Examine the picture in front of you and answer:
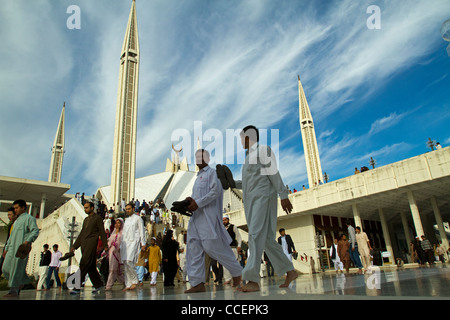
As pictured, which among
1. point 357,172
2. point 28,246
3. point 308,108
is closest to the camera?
point 28,246

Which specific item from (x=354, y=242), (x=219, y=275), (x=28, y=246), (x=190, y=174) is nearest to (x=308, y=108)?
(x=190, y=174)

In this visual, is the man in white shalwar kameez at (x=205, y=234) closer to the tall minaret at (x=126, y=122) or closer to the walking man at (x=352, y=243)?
the walking man at (x=352, y=243)

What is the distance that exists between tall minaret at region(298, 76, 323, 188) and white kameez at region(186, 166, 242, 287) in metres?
35.9

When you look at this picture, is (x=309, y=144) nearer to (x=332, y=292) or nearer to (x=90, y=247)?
(x=90, y=247)

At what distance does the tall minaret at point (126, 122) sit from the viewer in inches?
1134

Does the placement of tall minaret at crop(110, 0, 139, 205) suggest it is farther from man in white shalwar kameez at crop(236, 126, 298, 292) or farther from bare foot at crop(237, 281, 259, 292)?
bare foot at crop(237, 281, 259, 292)

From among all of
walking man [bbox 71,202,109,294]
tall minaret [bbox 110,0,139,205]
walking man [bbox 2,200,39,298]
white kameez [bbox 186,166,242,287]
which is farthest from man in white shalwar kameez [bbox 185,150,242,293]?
tall minaret [bbox 110,0,139,205]

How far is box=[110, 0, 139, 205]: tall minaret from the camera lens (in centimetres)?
2881

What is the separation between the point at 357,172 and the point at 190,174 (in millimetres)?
42344

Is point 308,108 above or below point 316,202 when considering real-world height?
above

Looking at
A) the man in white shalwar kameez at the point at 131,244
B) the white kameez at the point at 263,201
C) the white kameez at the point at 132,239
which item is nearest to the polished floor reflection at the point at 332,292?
the white kameez at the point at 263,201
